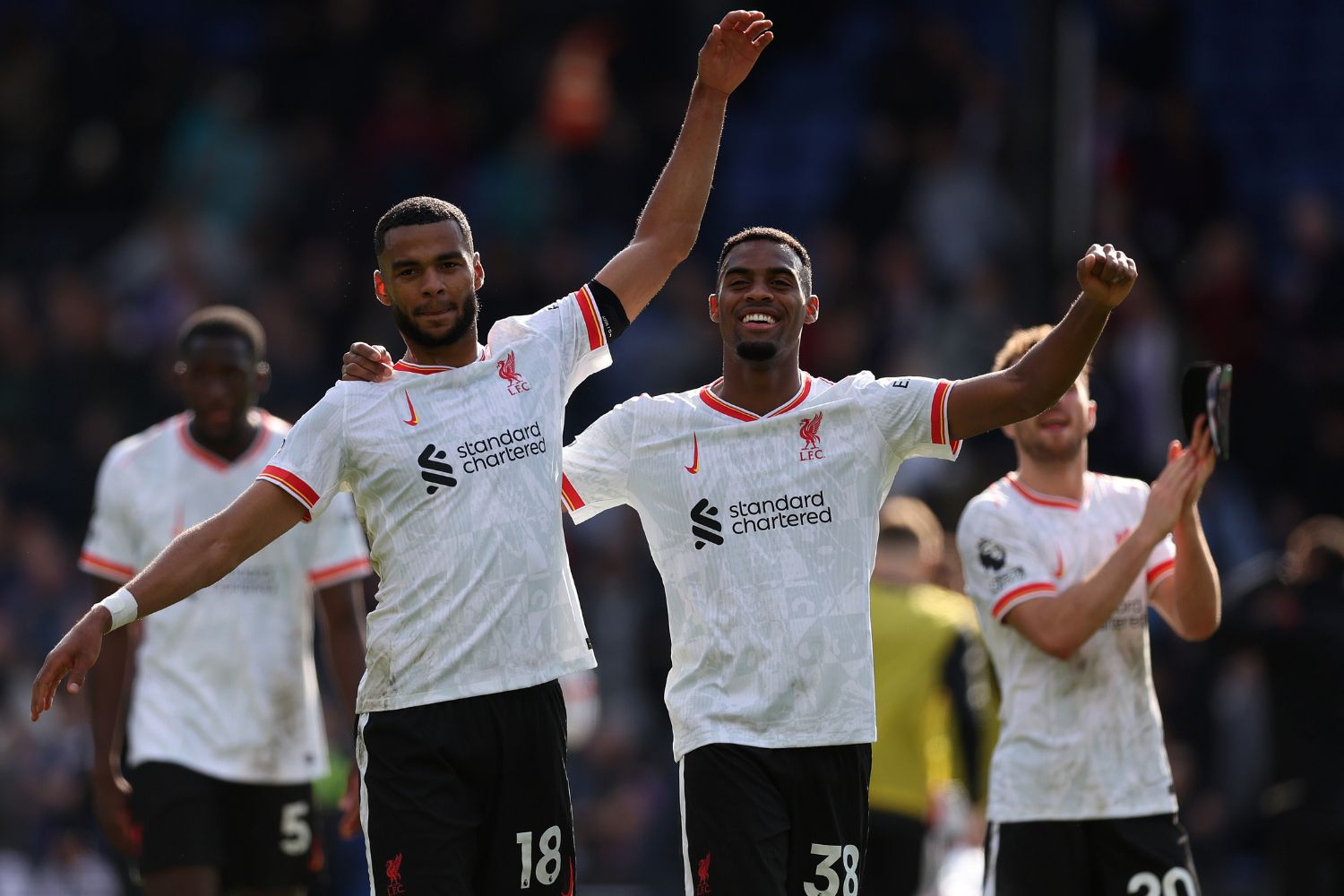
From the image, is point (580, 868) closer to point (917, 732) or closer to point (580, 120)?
point (917, 732)

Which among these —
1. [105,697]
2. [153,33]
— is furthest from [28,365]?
[105,697]

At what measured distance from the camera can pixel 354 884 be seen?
496 inches

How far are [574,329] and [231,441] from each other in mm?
2199

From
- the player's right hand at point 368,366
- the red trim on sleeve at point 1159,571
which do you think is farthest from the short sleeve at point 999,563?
the player's right hand at point 368,366

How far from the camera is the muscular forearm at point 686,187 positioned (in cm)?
640

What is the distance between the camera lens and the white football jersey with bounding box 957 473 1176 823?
6551 mm

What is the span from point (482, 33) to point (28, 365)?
4623 mm

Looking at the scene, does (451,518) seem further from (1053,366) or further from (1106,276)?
(1106,276)

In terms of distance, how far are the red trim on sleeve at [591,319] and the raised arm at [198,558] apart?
1.04 m

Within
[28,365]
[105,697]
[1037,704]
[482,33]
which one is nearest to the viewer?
→ [1037,704]

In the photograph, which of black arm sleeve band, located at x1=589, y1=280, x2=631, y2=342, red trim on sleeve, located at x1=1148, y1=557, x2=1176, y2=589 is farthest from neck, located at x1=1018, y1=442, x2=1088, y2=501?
black arm sleeve band, located at x1=589, y1=280, x2=631, y2=342

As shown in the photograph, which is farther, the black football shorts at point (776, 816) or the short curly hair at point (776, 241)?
the short curly hair at point (776, 241)

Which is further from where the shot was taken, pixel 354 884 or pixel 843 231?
pixel 843 231

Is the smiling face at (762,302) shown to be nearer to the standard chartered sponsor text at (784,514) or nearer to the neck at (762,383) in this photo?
the neck at (762,383)
